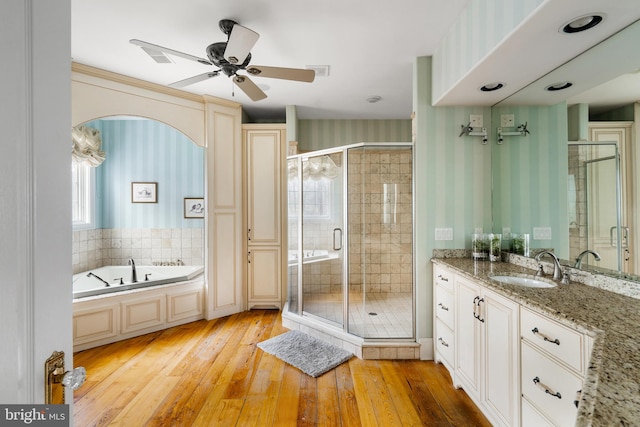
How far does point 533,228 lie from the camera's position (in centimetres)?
225

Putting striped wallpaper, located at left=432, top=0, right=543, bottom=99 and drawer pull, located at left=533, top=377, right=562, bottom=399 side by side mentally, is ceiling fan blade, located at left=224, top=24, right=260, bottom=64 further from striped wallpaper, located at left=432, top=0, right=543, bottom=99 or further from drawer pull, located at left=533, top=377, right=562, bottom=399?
drawer pull, located at left=533, top=377, right=562, bottom=399

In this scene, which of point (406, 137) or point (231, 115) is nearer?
point (231, 115)

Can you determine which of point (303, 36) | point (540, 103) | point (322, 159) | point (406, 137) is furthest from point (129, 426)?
point (406, 137)

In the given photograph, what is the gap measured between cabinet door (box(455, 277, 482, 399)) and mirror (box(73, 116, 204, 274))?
141 inches

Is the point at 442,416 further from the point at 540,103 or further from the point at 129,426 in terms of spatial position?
the point at 540,103

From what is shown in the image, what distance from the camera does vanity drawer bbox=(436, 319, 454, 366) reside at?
7.53 feet

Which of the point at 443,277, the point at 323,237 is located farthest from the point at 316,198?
the point at 443,277

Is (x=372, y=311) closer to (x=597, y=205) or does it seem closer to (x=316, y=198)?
(x=316, y=198)

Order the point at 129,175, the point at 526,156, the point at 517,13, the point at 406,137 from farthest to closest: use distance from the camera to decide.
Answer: the point at 406,137 → the point at 129,175 → the point at 526,156 → the point at 517,13

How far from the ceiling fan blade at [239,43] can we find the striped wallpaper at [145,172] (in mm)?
2528

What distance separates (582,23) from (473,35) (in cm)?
59

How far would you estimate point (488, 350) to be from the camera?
1.79 m

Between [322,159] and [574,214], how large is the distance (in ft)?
7.26

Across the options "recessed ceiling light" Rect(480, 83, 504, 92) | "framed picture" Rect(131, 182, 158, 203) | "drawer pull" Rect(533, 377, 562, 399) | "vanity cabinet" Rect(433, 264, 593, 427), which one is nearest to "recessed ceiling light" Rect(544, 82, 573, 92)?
"recessed ceiling light" Rect(480, 83, 504, 92)
